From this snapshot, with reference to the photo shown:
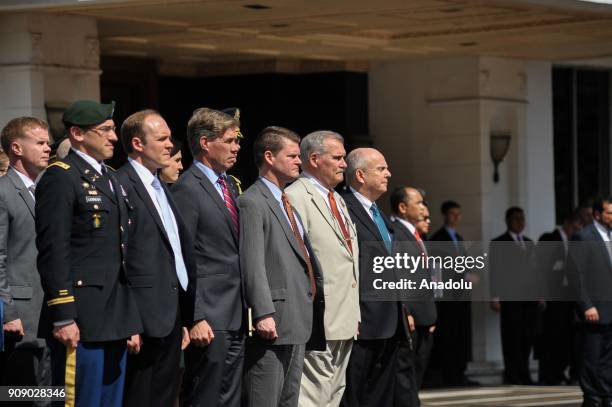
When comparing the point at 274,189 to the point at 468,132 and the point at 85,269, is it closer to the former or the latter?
the point at 85,269

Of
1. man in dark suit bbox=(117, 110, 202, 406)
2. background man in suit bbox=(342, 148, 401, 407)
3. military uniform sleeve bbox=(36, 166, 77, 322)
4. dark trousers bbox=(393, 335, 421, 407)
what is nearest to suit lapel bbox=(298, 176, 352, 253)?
background man in suit bbox=(342, 148, 401, 407)

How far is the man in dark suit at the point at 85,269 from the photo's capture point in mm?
7102

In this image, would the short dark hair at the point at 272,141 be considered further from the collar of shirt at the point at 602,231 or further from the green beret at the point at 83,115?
the collar of shirt at the point at 602,231

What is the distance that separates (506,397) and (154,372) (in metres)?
8.04

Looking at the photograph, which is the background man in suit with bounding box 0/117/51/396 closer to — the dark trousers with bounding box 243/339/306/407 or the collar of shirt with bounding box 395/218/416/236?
the dark trousers with bounding box 243/339/306/407

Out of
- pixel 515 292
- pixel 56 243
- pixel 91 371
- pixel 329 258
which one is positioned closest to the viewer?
pixel 56 243

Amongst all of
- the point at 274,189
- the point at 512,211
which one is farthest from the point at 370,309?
the point at 512,211

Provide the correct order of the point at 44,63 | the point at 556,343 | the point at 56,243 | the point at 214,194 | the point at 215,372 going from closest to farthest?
the point at 56,243
the point at 215,372
the point at 214,194
the point at 44,63
the point at 556,343

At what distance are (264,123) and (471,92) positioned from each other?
246 centimetres

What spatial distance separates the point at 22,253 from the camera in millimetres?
8523

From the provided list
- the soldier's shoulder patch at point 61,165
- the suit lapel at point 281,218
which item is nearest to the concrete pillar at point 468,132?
the suit lapel at point 281,218

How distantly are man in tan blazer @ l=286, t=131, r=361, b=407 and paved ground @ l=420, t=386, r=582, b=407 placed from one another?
195 inches

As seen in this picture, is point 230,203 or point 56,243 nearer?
point 56,243

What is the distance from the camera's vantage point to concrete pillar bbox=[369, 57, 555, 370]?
17344 millimetres
